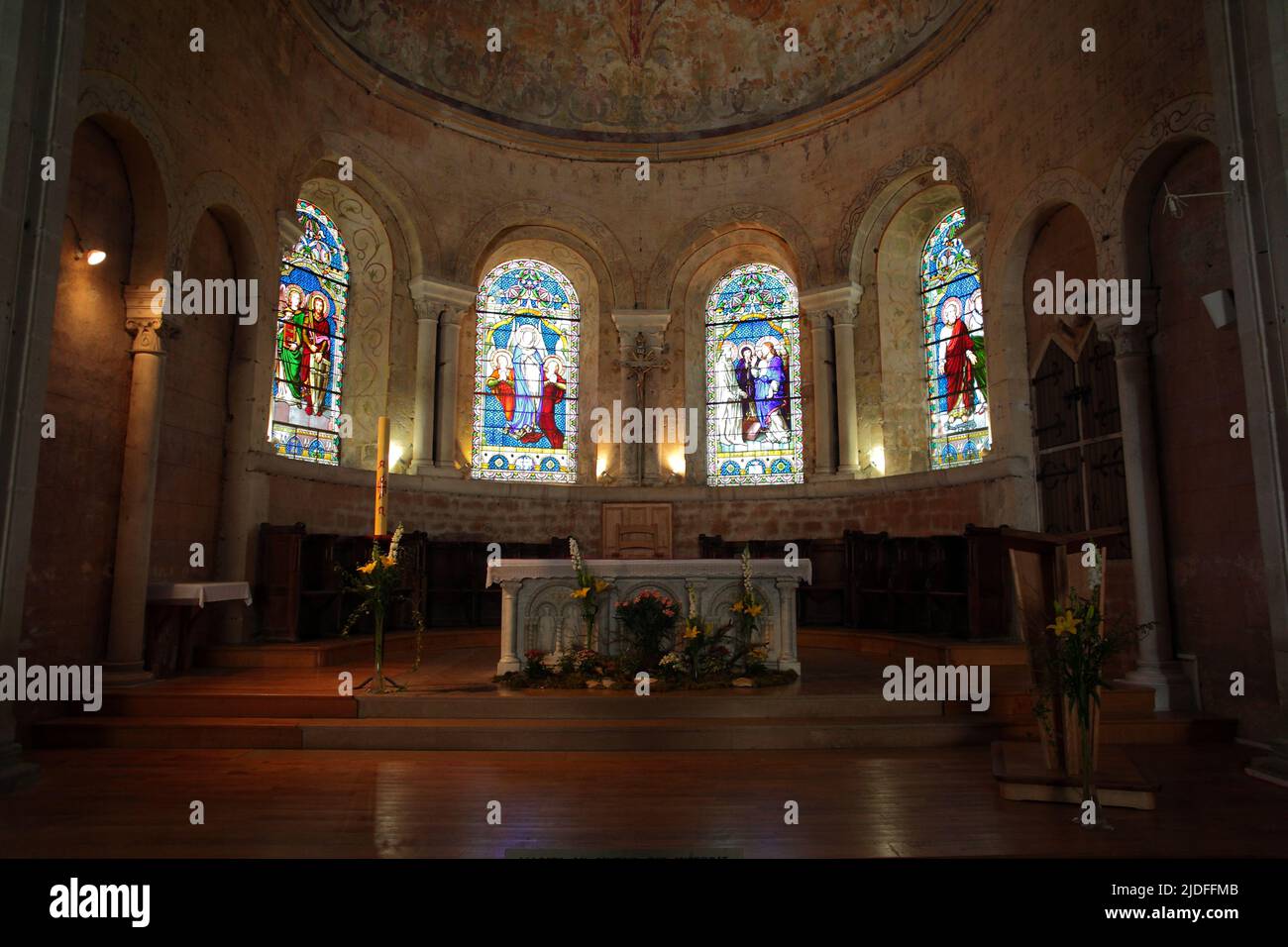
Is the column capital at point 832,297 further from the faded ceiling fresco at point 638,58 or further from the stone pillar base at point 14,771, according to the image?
the stone pillar base at point 14,771

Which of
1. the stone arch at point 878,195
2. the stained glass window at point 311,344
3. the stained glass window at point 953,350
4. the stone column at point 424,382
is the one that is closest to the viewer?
the stone arch at point 878,195

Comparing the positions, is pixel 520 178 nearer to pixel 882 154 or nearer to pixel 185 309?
pixel 882 154

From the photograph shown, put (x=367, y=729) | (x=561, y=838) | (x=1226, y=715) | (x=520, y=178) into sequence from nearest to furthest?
1. (x=561, y=838)
2. (x=367, y=729)
3. (x=1226, y=715)
4. (x=520, y=178)

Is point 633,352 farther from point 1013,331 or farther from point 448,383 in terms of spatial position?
point 1013,331

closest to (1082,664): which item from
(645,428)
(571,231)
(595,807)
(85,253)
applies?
(595,807)

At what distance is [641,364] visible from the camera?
13203 mm

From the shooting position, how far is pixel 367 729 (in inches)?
237

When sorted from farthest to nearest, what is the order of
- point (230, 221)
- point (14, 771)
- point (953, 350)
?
point (953, 350) < point (230, 221) < point (14, 771)

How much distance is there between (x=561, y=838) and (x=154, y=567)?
20.1ft

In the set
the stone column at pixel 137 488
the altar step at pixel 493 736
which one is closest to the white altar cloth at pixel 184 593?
the stone column at pixel 137 488

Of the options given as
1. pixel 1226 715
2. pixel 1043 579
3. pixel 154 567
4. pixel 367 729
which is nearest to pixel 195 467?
pixel 154 567

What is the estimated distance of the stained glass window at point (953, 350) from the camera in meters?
11.2

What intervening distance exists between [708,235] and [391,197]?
506 centimetres

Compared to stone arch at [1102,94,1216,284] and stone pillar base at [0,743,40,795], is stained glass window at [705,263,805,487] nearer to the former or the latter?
stone arch at [1102,94,1216,284]
